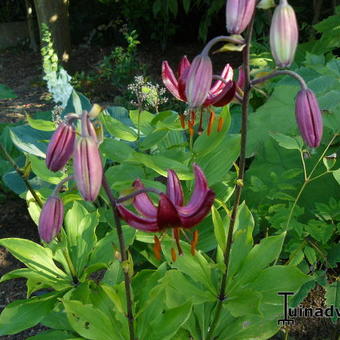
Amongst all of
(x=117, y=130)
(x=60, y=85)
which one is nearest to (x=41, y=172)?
(x=117, y=130)

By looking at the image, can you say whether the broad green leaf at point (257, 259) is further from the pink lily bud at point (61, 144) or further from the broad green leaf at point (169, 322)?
the pink lily bud at point (61, 144)

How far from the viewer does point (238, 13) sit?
79cm

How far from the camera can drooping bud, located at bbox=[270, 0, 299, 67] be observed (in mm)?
783

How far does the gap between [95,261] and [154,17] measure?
355cm

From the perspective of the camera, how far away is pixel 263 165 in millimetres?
1882

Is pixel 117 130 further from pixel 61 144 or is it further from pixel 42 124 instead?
pixel 61 144

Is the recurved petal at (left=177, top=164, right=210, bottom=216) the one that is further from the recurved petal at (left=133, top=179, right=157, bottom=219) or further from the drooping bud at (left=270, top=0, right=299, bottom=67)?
the drooping bud at (left=270, top=0, right=299, bottom=67)

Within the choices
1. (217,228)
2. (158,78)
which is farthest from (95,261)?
(158,78)

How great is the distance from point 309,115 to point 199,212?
0.78ft

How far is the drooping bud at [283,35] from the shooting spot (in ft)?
A: 2.57

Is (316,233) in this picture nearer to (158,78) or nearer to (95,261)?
(95,261)

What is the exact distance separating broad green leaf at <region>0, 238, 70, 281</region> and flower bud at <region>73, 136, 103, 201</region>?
0.59 metres

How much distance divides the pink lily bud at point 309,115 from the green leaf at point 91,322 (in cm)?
59

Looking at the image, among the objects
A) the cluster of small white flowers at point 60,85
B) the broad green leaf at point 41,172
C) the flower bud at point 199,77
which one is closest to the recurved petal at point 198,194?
the flower bud at point 199,77
